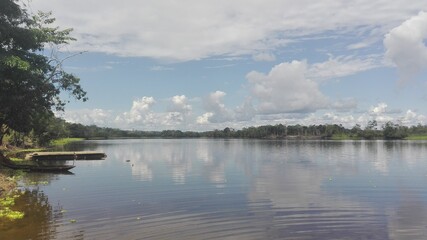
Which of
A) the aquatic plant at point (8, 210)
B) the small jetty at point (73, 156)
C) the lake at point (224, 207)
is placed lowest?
the lake at point (224, 207)

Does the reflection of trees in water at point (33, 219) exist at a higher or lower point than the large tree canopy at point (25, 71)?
lower

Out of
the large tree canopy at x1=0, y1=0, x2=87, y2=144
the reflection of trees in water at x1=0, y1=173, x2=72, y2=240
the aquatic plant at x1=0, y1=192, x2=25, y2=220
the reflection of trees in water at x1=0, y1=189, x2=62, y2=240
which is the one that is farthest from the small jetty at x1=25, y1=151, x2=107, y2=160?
the aquatic plant at x1=0, y1=192, x2=25, y2=220

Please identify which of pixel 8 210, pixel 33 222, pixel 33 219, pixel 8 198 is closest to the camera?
pixel 33 222

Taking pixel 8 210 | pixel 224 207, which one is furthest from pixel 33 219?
pixel 224 207

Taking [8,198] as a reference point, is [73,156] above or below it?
above

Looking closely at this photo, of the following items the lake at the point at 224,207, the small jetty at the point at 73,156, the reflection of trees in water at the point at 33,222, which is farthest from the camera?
the small jetty at the point at 73,156

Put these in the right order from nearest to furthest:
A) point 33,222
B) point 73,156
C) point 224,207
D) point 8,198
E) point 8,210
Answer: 1. point 33,222
2. point 8,210
3. point 224,207
4. point 8,198
5. point 73,156

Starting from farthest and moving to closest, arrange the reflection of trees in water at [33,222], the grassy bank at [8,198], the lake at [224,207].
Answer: the grassy bank at [8,198]
the lake at [224,207]
the reflection of trees in water at [33,222]

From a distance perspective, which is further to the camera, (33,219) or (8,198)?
(8,198)

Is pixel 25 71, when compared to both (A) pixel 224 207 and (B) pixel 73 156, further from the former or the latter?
(B) pixel 73 156

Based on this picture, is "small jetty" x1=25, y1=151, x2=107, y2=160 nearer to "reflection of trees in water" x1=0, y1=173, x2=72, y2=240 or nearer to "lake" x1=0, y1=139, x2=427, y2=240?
"lake" x1=0, y1=139, x2=427, y2=240

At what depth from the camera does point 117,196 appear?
2895 centimetres

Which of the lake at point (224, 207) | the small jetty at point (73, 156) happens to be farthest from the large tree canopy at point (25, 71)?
the small jetty at point (73, 156)

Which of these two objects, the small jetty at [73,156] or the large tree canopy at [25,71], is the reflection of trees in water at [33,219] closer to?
the large tree canopy at [25,71]
